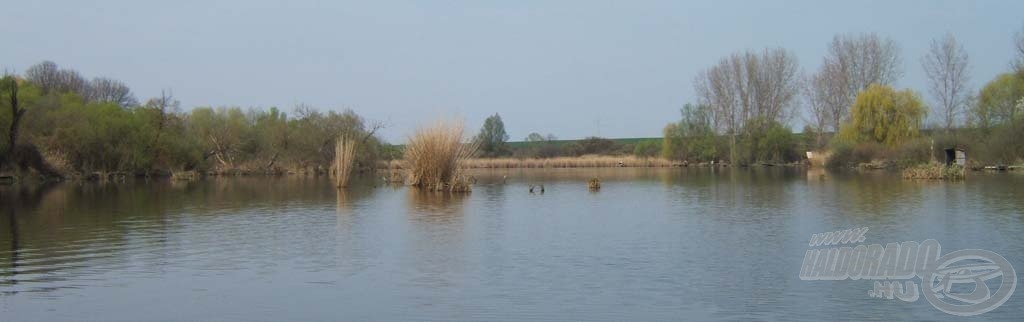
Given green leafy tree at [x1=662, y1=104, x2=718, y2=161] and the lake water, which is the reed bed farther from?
the lake water

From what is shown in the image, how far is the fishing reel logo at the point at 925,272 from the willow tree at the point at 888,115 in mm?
47405

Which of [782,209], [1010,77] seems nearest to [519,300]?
[782,209]

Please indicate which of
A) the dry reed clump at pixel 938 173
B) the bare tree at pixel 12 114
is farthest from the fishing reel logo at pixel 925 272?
the bare tree at pixel 12 114

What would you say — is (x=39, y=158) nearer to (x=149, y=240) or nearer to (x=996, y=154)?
(x=149, y=240)

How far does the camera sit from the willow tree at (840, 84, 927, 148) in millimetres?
53312

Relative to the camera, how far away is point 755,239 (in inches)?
434

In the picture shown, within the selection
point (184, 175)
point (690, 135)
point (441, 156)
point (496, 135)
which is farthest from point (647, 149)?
point (441, 156)

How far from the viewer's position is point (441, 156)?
24391 millimetres

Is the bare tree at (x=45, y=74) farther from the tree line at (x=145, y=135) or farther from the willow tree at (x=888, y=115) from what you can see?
the willow tree at (x=888, y=115)

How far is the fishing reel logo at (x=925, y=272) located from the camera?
693cm

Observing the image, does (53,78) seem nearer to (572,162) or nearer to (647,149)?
(572,162)

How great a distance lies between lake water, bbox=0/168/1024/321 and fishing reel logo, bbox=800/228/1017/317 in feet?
0.59

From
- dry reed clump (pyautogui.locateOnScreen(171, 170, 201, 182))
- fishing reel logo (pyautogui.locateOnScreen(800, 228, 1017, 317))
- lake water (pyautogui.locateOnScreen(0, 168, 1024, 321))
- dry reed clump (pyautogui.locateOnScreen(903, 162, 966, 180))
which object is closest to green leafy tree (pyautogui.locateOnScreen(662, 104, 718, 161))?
dry reed clump (pyautogui.locateOnScreen(903, 162, 966, 180))

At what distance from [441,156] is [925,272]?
57.2 ft
